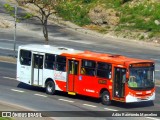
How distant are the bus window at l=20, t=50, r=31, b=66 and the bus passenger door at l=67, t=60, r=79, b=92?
334cm

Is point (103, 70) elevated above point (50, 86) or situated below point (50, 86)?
above

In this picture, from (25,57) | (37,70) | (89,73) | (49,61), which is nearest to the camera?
(89,73)

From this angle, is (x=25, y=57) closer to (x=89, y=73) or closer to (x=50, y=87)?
(x=50, y=87)

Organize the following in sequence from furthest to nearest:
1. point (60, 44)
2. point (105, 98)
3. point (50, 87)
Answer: point (60, 44), point (50, 87), point (105, 98)

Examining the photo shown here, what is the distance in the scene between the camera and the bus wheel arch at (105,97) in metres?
30.6

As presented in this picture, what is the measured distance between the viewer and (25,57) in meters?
35.7

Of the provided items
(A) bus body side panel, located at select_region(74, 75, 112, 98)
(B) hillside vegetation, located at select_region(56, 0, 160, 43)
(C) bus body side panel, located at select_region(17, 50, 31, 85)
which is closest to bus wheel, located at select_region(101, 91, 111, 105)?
(A) bus body side panel, located at select_region(74, 75, 112, 98)

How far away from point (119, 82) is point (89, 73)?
2285 millimetres

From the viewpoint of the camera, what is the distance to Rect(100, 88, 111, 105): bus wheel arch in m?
30.6

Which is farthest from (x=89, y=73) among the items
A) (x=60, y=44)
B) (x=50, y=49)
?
(x=60, y=44)

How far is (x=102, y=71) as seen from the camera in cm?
3128

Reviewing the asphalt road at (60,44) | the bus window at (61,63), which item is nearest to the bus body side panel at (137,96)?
the asphalt road at (60,44)

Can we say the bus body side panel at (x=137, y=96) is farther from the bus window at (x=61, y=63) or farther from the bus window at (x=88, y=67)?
the bus window at (x=61, y=63)

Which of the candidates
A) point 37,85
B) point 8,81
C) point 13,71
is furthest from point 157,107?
point 13,71
